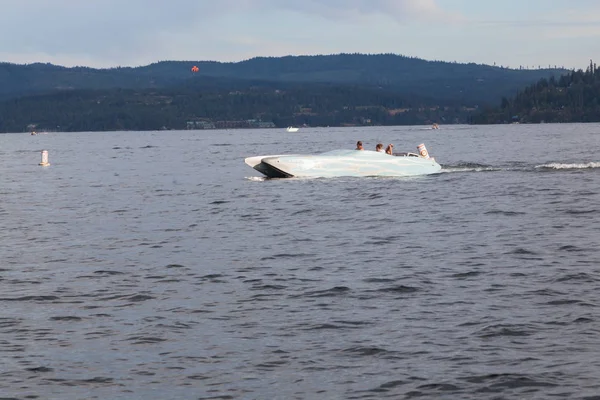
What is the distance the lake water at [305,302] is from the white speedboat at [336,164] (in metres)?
10.2

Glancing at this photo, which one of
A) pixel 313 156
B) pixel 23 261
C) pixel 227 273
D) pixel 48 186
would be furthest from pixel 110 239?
pixel 48 186

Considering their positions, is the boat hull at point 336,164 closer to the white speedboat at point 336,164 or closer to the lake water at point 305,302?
the white speedboat at point 336,164

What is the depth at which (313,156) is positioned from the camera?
51.4 m

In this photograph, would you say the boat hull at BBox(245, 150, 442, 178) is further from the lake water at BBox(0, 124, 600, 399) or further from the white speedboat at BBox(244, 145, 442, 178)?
the lake water at BBox(0, 124, 600, 399)

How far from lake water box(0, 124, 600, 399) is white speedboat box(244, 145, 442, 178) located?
10177mm

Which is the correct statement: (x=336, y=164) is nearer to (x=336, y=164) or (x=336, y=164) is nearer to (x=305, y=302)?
(x=336, y=164)

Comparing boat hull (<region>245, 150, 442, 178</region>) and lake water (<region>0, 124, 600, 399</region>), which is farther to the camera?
boat hull (<region>245, 150, 442, 178</region>)

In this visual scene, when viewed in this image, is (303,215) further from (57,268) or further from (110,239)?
(57,268)

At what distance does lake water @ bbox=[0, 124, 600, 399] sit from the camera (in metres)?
14.2

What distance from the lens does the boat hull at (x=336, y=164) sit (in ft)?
167

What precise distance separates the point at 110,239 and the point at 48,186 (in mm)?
30219

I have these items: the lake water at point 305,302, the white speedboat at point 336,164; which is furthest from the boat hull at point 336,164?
the lake water at point 305,302

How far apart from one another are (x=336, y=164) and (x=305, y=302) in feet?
104

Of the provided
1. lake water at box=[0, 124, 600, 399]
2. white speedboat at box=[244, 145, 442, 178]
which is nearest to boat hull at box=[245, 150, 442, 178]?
white speedboat at box=[244, 145, 442, 178]
